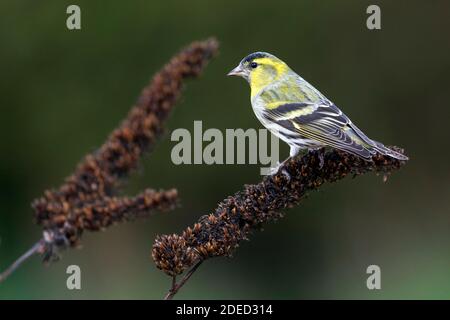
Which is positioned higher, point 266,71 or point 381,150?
point 266,71

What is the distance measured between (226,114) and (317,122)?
2.51 metres

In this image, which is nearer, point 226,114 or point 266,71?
point 266,71

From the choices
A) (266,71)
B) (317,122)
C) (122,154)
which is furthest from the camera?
(266,71)

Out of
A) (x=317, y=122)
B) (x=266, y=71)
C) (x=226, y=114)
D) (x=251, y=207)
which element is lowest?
(x=251, y=207)

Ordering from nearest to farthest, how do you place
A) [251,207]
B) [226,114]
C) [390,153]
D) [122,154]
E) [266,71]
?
[251,207] < [390,153] < [122,154] < [266,71] < [226,114]

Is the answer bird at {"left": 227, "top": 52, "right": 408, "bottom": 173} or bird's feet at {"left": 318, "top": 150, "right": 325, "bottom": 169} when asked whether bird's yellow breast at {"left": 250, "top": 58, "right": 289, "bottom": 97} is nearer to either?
bird at {"left": 227, "top": 52, "right": 408, "bottom": 173}

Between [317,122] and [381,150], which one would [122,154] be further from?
[381,150]

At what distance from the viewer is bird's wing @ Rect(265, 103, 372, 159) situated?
3.85m

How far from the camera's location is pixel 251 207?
10.6ft

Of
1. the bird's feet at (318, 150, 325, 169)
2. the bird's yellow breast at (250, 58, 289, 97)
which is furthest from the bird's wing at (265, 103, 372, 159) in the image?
the bird's yellow breast at (250, 58, 289, 97)

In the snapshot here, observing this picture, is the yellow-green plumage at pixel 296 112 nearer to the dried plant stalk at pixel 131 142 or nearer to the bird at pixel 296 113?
the bird at pixel 296 113

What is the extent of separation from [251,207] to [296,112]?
1.19 meters

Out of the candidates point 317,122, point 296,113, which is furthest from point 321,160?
point 296,113

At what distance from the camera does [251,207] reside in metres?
3.23
